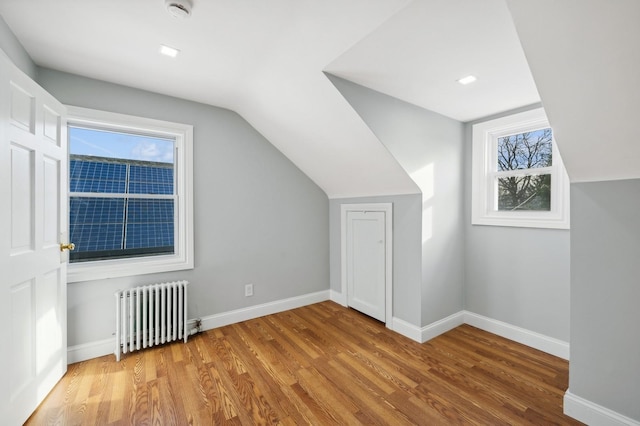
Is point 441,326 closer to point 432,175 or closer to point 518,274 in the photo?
point 518,274

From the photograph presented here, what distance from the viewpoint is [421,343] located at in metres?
2.59

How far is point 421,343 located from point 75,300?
3.10 m

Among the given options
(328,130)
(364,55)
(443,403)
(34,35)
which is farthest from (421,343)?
(34,35)

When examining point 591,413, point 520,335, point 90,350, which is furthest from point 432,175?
point 90,350

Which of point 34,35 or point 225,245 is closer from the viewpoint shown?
point 34,35

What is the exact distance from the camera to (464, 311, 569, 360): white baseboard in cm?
235

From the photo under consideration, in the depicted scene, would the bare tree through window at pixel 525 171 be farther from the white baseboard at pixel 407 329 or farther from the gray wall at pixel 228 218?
the gray wall at pixel 228 218

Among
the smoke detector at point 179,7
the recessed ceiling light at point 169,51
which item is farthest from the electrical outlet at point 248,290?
the smoke detector at point 179,7

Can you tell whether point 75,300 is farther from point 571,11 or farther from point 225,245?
point 571,11

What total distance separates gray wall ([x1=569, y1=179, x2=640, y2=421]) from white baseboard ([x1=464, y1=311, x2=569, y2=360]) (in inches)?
33.5

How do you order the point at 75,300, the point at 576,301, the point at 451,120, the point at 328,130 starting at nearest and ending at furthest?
the point at 576,301 → the point at 75,300 → the point at 328,130 → the point at 451,120

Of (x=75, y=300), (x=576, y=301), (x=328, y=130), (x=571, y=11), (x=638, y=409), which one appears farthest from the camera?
(x=328, y=130)

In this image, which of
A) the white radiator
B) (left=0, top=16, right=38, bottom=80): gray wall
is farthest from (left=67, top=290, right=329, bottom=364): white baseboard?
(left=0, top=16, right=38, bottom=80): gray wall

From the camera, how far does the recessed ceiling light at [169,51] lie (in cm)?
194
